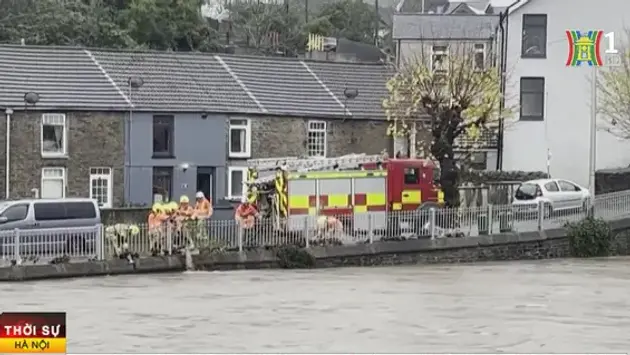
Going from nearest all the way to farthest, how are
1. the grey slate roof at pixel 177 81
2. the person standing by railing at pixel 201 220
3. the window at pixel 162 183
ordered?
1. the person standing by railing at pixel 201 220
2. the window at pixel 162 183
3. the grey slate roof at pixel 177 81

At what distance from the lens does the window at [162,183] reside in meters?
46.7

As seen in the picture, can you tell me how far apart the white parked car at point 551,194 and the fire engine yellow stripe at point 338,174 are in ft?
17.5

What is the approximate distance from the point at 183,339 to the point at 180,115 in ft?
100

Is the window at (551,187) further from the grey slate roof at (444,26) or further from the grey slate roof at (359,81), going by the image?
the grey slate roof at (444,26)

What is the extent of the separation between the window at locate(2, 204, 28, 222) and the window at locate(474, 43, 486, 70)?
2039 cm

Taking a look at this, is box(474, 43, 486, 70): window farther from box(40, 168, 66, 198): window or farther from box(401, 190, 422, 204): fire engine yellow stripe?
box(40, 168, 66, 198): window

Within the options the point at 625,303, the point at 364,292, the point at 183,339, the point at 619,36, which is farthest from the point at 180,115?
the point at 183,339

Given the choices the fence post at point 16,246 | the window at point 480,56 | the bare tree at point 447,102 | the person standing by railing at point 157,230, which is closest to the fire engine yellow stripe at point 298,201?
Result: the bare tree at point 447,102

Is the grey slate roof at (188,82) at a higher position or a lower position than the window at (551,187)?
higher

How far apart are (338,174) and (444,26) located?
54.2 feet

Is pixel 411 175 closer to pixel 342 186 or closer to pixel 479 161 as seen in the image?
pixel 342 186

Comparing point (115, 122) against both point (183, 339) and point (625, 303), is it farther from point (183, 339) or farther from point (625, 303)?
point (183, 339)

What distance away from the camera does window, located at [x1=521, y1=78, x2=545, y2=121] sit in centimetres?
5094

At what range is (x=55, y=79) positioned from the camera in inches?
1863
